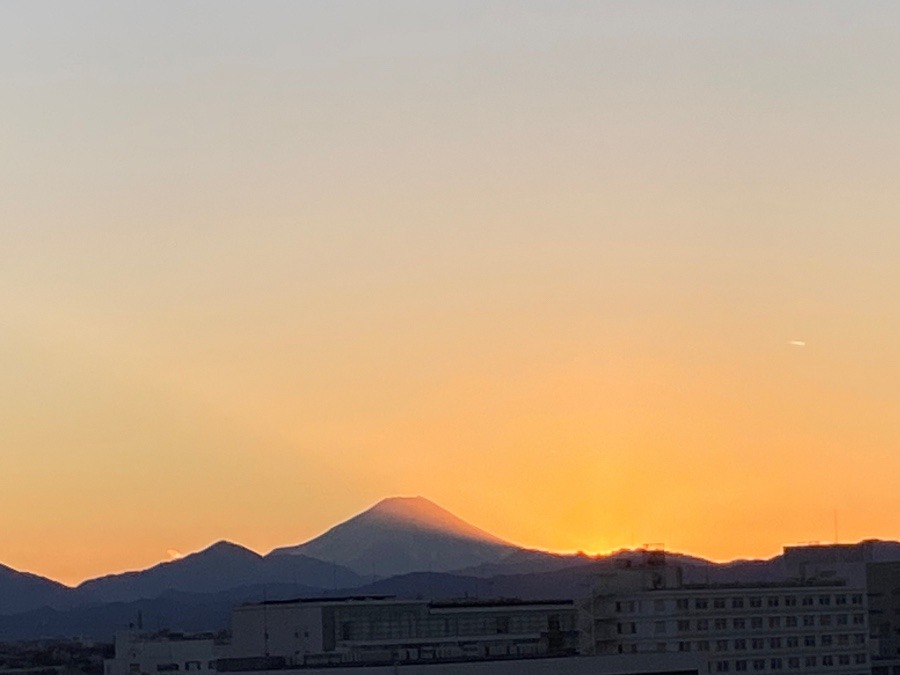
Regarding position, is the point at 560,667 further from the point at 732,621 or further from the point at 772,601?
the point at 772,601

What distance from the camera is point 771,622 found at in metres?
99.2

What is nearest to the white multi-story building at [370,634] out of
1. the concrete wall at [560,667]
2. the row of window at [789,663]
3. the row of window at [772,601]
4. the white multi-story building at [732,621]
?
the white multi-story building at [732,621]

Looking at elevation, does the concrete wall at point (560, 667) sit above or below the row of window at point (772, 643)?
below

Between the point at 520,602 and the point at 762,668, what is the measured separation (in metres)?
21.0

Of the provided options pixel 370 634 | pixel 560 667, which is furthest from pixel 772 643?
pixel 370 634

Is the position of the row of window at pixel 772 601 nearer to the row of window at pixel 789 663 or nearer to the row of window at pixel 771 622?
the row of window at pixel 771 622

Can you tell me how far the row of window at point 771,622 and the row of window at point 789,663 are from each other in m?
1.72

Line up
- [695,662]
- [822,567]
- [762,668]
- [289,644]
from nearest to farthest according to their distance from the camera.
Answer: [695,662], [762,668], [289,644], [822,567]

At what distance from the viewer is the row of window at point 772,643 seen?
94.8 m

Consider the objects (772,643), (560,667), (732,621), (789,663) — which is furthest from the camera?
(789,663)

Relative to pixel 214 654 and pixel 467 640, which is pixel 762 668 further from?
pixel 214 654

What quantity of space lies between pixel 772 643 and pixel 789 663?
5.21 ft

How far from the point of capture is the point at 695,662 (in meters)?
91.8

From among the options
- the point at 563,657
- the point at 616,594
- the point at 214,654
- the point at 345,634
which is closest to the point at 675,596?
the point at 616,594
